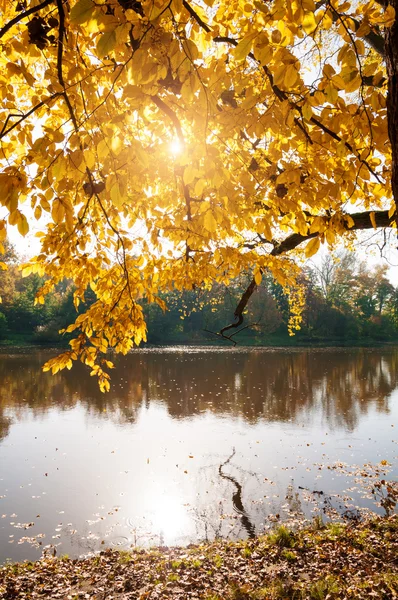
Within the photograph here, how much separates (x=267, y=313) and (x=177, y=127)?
166ft

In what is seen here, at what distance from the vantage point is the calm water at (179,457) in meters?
8.39

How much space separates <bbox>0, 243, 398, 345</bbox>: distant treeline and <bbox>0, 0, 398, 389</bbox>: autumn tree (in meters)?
40.6

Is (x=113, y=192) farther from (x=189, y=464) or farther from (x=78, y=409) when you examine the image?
(x=78, y=409)

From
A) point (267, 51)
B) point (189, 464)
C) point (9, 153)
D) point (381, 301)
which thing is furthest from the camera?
point (381, 301)

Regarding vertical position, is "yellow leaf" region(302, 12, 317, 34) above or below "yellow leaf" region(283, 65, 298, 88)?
above

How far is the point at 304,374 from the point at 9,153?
83.7 ft

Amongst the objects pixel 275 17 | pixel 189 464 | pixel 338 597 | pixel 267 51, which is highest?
pixel 275 17

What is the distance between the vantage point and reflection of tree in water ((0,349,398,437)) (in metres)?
17.4

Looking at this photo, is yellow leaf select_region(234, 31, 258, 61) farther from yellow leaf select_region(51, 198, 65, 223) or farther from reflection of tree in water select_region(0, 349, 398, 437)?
reflection of tree in water select_region(0, 349, 398, 437)

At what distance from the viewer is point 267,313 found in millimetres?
52781

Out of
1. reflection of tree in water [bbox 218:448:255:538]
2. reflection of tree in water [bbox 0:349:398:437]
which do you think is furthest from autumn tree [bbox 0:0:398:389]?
reflection of tree in water [bbox 0:349:398:437]

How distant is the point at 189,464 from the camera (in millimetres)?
11570

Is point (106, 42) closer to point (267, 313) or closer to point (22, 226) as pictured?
point (22, 226)

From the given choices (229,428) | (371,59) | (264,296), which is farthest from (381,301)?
(371,59)
